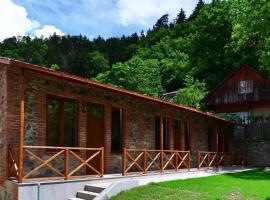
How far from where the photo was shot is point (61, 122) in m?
13.3

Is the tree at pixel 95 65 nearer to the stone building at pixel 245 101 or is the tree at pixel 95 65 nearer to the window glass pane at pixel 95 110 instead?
the stone building at pixel 245 101

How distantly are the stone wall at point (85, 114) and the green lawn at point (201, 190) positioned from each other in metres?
2.48

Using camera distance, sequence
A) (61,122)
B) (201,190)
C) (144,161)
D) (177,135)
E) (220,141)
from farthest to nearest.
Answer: (220,141) → (177,135) → (144,161) → (61,122) → (201,190)

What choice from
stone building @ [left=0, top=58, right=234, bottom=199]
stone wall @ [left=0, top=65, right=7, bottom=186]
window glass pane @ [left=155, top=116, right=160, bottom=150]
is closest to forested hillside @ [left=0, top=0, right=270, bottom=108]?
stone building @ [left=0, top=58, right=234, bottom=199]

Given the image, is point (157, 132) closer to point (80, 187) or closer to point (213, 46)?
point (80, 187)

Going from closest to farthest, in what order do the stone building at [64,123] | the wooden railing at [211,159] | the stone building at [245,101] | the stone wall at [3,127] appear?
the stone building at [64,123] → the stone wall at [3,127] → the wooden railing at [211,159] → the stone building at [245,101]

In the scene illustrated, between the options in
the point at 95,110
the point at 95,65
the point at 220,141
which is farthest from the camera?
the point at 95,65

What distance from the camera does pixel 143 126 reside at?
16.9 metres

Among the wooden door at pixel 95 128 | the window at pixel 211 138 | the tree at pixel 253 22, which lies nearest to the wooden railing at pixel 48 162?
the wooden door at pixel 95 128

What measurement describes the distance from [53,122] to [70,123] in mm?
689

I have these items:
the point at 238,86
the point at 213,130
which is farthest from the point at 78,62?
the point at 213,130

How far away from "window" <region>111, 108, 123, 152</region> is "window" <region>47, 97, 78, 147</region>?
1.96 m

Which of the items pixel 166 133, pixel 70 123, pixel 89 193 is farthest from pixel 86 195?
pixel 166 133

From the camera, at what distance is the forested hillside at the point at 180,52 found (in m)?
19.2
